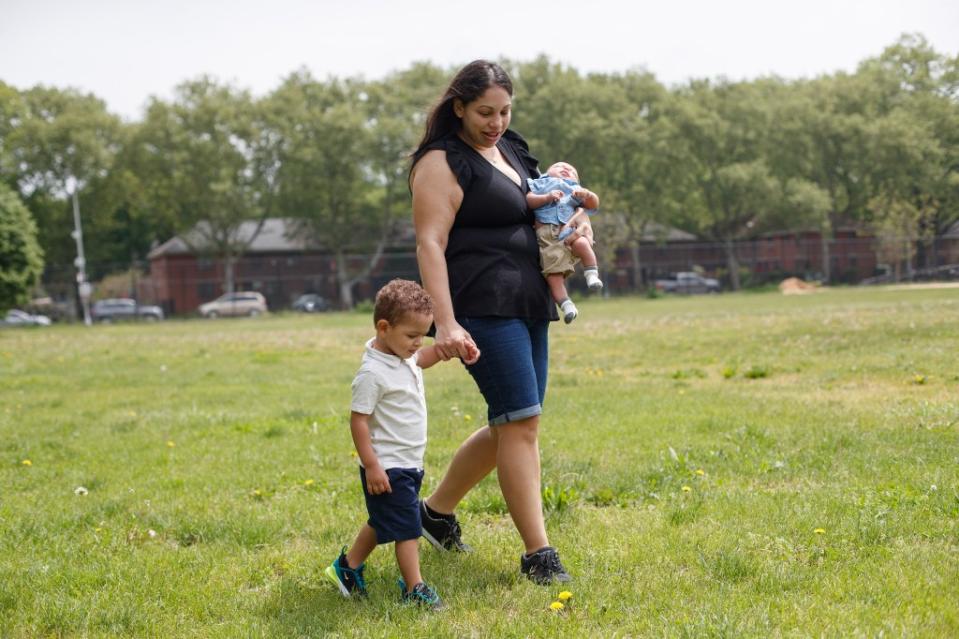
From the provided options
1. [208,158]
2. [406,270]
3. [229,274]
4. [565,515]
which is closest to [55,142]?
[208,158]

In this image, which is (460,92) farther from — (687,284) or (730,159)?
(730,159)

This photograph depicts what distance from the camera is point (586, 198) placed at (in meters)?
3.97

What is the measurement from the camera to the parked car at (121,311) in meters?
51.2

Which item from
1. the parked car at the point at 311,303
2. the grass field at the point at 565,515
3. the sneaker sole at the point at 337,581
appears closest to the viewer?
the grass field at the point at 565,515

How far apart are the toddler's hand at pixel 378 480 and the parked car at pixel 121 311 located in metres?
49.5

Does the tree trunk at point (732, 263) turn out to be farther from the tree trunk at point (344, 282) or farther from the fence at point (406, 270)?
the tree trunk at point (344, 282)

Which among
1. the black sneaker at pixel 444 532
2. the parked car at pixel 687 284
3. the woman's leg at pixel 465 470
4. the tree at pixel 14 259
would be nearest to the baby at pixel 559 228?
the woman's leg at pixel 465 470

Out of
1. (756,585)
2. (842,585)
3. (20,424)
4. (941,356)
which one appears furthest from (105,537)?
(941,356)

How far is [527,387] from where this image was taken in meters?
3.82

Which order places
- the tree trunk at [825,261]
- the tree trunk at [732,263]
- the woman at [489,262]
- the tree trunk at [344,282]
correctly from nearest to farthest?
the woman at [489,262], the tree trunk at [344,282], the tree trunk at [825,261], the tree trunk at [732,263]

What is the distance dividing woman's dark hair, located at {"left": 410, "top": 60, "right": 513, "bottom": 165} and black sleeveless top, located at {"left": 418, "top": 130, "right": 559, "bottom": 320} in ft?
0.17

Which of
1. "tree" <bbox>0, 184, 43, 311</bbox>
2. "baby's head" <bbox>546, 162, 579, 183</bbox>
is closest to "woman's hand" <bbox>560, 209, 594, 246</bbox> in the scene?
"baby's head" <bbox>546, 162, 579, 183</bbox>

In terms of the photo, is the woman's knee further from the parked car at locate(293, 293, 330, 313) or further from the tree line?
the parked car at locate(293, 293, 330, 313)

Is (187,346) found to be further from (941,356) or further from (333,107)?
(333,107)
